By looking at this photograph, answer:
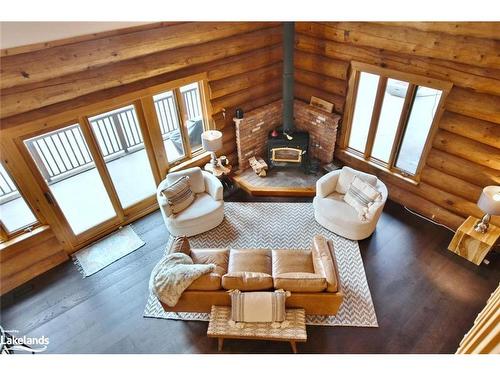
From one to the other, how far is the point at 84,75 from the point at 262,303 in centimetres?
344

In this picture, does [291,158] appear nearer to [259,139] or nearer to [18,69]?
[259,139]

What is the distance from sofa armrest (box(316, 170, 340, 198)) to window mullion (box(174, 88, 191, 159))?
2364 mm

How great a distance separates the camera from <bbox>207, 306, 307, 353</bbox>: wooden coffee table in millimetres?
3170

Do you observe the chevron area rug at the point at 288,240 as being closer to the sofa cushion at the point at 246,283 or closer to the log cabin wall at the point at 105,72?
the sofa cushion at the point at 246,283

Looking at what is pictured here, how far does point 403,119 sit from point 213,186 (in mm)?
3148

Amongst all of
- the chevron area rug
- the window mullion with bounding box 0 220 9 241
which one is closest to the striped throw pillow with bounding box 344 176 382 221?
the chevron area rug

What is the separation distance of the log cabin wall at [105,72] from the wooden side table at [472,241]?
4.01m

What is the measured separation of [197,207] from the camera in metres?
4.79

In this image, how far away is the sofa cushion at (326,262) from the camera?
128 inches

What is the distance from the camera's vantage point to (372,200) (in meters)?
4.47

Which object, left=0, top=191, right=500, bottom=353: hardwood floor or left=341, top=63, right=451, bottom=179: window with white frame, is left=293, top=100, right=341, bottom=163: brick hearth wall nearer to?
left=341, top=63, right=451, bottom=179: window with white frame

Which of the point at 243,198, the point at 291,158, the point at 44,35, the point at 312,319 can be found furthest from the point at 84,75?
the point at 312,319

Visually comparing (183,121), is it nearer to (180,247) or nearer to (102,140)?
(102,140)

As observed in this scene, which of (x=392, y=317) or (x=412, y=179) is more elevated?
(x=412, y=179)
